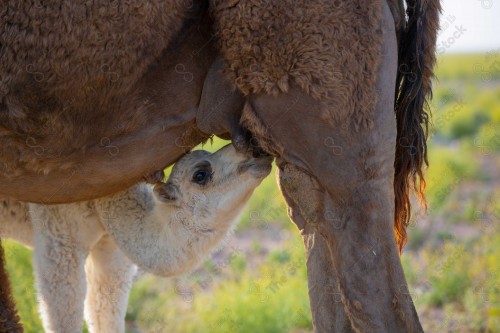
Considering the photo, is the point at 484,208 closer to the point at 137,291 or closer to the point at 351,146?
the point at 137,291

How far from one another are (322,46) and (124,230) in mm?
2915

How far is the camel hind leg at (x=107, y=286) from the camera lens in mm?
6902

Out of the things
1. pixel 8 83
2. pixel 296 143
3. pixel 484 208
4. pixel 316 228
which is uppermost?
pixel 484 208

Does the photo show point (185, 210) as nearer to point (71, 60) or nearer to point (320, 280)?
point (320, 280)

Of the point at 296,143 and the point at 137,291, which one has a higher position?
the point at 137,291

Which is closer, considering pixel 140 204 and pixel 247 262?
pixel 140 204

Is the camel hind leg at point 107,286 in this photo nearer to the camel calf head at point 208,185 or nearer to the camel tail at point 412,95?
the camel calf head at point 208,185

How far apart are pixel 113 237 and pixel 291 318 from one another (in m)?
2.41

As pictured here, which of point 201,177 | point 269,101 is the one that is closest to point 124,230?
point 201,177

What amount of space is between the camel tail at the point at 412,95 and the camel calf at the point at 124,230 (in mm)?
1276

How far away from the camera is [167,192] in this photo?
6.44 m

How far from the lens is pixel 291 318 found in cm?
822

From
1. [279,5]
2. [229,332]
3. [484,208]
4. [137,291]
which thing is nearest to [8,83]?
[279,5]

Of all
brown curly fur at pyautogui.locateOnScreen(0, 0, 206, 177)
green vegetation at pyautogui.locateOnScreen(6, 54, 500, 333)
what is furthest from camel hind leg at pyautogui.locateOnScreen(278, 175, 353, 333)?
green vegetation at pyautogui.locateOnScreen(6, 54, 500, 333)
